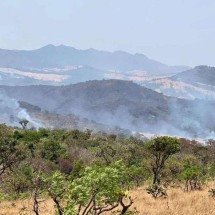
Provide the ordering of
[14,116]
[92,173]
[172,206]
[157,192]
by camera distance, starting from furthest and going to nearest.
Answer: [14,116], [157,192], [172,206], [92,173]

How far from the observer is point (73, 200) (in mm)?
8977

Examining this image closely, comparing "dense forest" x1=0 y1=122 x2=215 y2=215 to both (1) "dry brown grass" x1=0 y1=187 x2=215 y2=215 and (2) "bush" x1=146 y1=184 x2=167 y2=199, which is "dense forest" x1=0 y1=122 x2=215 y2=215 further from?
(1) "dry brown grass" x1=0 y1=187 x2=215 y2=215

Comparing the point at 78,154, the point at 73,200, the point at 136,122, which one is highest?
the point at 73,200

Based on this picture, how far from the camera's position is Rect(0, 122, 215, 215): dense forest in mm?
8589

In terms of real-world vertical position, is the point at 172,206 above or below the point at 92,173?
below

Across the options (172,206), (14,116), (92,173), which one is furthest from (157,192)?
(14,116)

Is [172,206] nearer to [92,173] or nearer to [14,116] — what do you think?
[92,173]

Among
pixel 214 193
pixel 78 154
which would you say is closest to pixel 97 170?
pixel 214 193

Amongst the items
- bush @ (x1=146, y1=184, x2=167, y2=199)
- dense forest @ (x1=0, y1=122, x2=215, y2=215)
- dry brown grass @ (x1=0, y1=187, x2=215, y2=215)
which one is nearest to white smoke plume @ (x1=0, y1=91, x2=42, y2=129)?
dense forest @ (x1=0, y1=122, x2=215, y2=215)

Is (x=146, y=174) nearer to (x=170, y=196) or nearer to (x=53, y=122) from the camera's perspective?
(x=170, y=196)

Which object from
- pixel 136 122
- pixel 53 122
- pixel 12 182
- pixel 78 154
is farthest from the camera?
pixel 136 122

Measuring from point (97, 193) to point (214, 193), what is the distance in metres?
8.95

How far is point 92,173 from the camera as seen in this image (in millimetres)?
8562

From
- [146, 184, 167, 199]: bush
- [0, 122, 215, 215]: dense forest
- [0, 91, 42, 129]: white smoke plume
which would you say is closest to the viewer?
[0, 122, 215, 215]: dense forest
